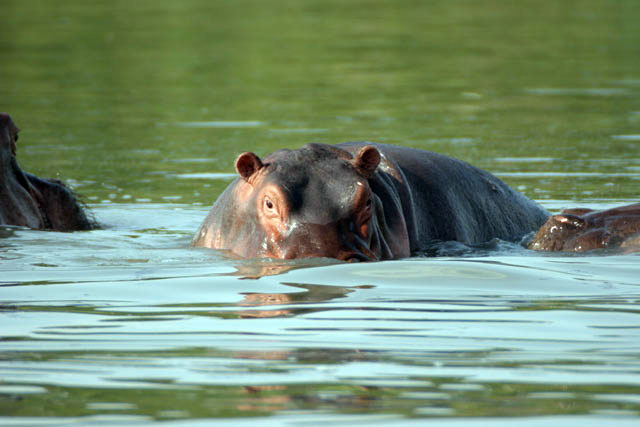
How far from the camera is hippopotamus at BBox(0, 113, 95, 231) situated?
9781 mm

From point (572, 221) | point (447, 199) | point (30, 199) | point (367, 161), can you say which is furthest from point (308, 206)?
point (30, 199)

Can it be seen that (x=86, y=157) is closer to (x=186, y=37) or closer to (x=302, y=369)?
(x=302, y=369)

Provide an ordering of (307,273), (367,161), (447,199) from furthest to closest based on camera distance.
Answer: (447,199), (367,161), (307,273)

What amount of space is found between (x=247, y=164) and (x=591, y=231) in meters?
2.59

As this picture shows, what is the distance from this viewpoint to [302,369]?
484cm

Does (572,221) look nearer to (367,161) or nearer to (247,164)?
(367,161)

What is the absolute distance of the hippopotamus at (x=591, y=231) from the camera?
8664mm

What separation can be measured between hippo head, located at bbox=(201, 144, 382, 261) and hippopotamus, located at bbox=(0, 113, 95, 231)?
228 centimetres

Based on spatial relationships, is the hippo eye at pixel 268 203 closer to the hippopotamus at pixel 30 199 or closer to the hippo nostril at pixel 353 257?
the hippo nostril at pixel 353 257

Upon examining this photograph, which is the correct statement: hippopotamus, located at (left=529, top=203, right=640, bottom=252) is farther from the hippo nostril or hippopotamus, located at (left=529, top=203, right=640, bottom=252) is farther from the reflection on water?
the hippo nostril

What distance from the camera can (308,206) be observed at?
305 inches

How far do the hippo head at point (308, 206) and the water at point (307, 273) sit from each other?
0.21m

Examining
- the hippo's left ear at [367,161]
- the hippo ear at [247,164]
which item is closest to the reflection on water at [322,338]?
the hippo ear at [247,164]

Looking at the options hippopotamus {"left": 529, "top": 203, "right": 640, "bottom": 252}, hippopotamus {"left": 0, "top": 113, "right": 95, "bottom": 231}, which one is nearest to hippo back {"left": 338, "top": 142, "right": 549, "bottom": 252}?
hippopotamus {"left": 529, "top": 203, "right": 640, "bottom": 252}
